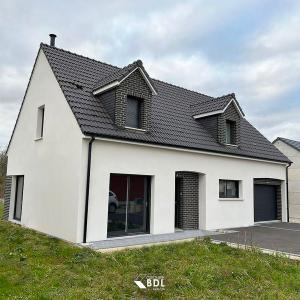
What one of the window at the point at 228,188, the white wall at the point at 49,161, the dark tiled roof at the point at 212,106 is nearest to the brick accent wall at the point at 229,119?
the dark tiled roof at the point at 212,106

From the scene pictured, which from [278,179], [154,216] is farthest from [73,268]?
[278,179]

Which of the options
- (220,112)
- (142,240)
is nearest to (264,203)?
(220,112)

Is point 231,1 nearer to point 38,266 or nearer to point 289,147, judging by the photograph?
point 38,266

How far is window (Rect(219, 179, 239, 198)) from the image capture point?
14414 millimetres

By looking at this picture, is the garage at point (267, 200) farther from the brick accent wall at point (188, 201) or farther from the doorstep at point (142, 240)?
the doorstep at point (142, 240)

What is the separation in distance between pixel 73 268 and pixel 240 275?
3.72 m

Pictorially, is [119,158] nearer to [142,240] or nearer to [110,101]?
[110,101]

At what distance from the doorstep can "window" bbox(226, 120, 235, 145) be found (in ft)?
17.3

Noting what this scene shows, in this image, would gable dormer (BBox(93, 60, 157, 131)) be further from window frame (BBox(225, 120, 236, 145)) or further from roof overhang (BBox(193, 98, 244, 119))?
window frame (BBox(225, 120, 236, 145))

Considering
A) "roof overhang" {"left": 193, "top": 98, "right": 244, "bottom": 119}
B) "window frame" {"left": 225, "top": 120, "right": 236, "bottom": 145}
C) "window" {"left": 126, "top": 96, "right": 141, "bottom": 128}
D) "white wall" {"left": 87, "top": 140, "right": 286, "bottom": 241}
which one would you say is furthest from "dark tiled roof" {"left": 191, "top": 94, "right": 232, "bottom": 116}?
"window" {"left": 126, "top": 96, "right": 141, "bottom": 128}

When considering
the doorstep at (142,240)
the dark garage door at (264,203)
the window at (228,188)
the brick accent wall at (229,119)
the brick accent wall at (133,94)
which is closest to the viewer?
the doorstep at (142,240)

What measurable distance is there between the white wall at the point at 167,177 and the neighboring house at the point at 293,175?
12.9 feet

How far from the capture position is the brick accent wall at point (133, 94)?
11.1m

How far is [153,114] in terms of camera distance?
1368cm
